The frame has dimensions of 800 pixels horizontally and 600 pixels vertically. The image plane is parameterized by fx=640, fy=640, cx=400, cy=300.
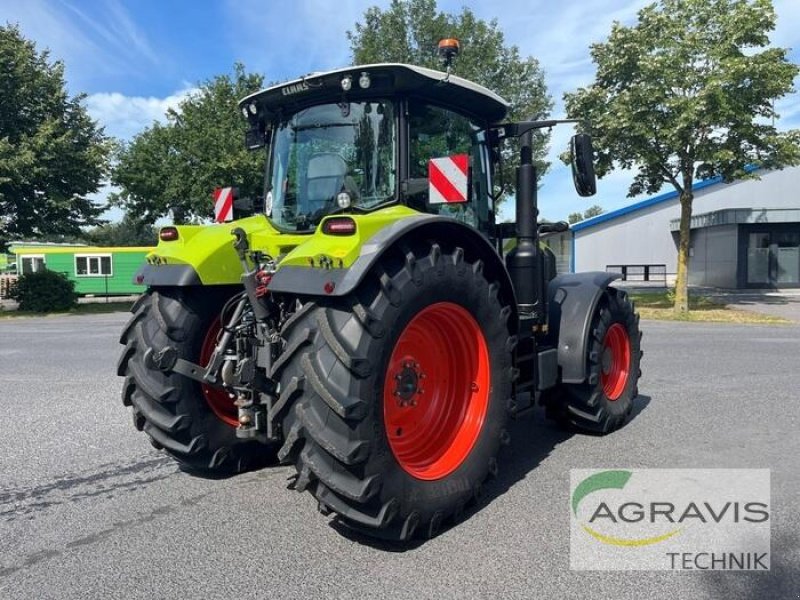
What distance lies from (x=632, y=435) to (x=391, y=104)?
3.36 meters

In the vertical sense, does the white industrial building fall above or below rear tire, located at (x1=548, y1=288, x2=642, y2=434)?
above

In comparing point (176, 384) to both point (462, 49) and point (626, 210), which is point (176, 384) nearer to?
point (462, 49)

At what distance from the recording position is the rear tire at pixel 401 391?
2.98m

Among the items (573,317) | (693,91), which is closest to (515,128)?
(573,317)

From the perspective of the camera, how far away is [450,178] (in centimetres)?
376

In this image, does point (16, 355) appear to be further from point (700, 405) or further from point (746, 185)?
point (746, 185)

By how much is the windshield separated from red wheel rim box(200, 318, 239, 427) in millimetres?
851

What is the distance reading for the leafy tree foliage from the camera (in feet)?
73.8

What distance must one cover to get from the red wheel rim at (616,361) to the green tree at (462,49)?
76.2 ft

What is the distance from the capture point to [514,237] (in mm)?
4922

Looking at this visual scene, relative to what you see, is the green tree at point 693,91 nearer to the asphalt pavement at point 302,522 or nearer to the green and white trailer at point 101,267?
the asphalt pavement at point 302,522

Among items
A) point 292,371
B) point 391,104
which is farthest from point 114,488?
point 391,104

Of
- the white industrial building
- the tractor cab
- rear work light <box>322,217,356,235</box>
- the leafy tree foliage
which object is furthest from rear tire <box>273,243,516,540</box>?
the leafy tree foliage

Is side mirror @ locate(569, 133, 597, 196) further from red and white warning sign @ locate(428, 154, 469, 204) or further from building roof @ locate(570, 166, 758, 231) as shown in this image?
building roof @ locate(570, 166, 758, 231)
